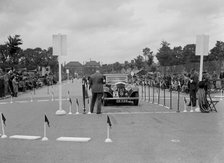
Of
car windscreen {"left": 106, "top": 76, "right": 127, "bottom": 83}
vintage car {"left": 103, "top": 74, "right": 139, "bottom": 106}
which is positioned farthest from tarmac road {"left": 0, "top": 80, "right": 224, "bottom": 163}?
car windscreen {"left": 106, "top": 76, "right": 127, "bottom": 83}

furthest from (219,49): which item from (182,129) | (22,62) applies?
(182,129)

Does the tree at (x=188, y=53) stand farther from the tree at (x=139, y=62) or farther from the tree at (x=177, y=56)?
the tree at (x=139, y=62)

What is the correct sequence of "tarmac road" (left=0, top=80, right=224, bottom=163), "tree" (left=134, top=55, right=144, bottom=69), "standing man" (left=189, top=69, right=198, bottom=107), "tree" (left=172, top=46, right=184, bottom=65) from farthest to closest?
"tree" (left=172, top=46, right=184, bottom=65) → "tree" (left=134, top=55, right=144, bottom=69) → "standing man" (left=189, top=69, right=198, bottom=107) → "tarmac road" (left=0, top=80, right=224, bottom=163)

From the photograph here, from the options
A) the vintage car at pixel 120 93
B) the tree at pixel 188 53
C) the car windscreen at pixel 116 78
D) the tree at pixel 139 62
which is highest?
the tree at pixel 188 53

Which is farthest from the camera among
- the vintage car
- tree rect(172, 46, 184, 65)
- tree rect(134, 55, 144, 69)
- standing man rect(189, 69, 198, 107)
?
tree rect(172, 46, 184, 65)

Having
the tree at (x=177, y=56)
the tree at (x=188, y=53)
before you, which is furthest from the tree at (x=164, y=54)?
the tree at (x=188, y=53)

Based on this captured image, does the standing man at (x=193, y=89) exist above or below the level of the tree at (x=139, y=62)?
below

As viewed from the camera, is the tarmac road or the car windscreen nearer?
the tarmac road

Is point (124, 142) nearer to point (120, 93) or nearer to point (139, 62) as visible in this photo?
point (120, 93)

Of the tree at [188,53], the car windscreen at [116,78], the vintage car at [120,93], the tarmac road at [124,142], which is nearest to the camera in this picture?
the tarmac road at [124,142]

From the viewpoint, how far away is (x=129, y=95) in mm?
14367

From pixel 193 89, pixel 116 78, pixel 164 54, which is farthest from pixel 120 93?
pixel 164 54

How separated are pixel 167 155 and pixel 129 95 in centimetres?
878

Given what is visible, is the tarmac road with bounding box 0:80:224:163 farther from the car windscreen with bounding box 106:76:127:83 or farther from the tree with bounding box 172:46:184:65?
the tree with bounding box 172:46:184:65
